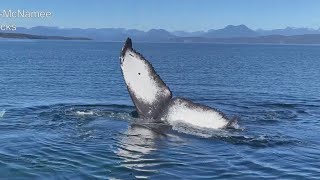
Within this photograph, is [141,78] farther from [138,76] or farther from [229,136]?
[229,136]

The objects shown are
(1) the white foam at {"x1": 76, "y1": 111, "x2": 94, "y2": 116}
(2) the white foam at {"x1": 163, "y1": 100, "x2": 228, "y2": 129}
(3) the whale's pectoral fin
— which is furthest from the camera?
(1) the white foam at {"x1": 76, "y1": 111, "x2": 94, "y2": 116}

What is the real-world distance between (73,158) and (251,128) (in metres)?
6.88

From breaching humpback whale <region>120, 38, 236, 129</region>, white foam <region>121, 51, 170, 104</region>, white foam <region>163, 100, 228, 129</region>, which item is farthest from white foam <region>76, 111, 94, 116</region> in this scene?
white foam <region>163, 100, 228, 129</region>

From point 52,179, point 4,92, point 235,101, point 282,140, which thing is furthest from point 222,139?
point 4,92

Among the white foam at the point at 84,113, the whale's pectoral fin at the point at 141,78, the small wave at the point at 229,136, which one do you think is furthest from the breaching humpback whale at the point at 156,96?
the white foam at the point at 84,113

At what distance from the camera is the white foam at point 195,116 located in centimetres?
1491

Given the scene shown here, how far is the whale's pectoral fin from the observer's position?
15.0 metres

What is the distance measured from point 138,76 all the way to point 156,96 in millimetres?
787

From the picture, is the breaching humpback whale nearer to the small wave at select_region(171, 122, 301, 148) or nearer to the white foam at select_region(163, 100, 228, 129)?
the white foam at select_region(163, 100, 228, 129)

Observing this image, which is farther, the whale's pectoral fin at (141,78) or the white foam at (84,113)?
the white foam at (84,113)

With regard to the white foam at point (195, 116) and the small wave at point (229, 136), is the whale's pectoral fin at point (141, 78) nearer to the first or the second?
the white foam at point (195, 116)

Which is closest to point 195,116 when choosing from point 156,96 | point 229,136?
point 156,96

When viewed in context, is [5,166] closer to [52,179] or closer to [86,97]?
[52,179]

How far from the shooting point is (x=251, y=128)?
18.0 m
